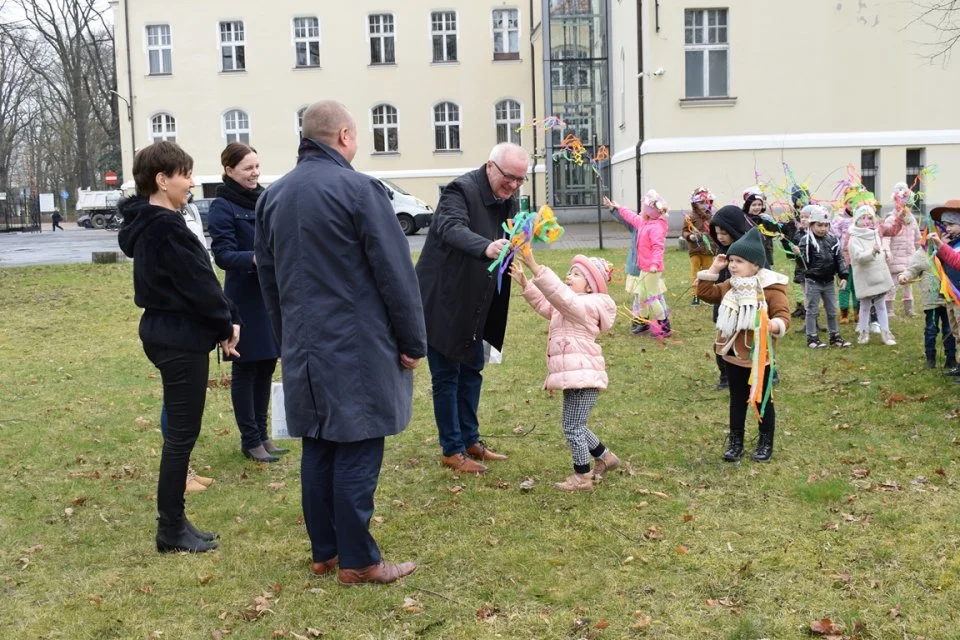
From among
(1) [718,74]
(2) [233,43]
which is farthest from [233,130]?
(1) [718,74]

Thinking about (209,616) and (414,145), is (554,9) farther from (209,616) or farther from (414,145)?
(209,616)

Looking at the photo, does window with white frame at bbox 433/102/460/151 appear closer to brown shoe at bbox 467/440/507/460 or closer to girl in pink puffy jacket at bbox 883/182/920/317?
girl in pink puffy jacket at bbox 883/182/920/317

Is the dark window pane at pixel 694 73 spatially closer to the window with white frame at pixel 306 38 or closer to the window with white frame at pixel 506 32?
the window with white frame at pixel 506 32

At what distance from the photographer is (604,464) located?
6246 millimetres

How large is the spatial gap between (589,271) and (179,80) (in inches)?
1448

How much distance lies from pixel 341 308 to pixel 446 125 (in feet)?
116

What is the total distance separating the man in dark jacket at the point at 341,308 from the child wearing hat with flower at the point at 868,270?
7413 millimetres

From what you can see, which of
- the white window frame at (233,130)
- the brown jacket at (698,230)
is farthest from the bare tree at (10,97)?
the brown jacket at (698,230)

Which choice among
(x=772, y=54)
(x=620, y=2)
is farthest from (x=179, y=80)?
(x=772, y=54)

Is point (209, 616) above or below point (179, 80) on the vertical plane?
below

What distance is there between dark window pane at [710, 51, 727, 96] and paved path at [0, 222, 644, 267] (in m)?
4.31

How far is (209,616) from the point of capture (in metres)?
4.35

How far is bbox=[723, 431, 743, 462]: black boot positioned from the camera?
21.2 feet

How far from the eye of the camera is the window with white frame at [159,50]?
128 feet
